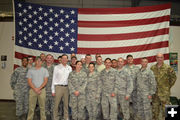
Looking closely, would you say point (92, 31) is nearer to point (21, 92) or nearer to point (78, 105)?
point (78, 105)

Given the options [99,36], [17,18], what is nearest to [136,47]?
[99,36]

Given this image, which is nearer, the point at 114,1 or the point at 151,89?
the point at 151,89

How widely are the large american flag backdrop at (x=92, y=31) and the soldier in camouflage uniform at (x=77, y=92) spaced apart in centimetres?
173

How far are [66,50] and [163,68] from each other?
3.06 metres

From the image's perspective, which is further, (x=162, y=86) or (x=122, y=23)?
(x=122, y=23)

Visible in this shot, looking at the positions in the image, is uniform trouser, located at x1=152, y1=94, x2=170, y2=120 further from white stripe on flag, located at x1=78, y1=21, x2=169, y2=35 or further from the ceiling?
the ceiling

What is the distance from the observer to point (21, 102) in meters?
4.26

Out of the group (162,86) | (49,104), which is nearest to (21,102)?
(49,104)

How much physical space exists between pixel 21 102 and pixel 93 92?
188 cm

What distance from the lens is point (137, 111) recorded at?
13.8ft

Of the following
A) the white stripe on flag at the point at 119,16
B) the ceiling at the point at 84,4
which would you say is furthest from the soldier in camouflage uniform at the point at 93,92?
the ceiling at the point at 84,4

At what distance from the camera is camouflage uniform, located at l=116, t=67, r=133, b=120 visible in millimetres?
3984

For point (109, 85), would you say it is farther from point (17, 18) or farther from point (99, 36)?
point (17, 18)

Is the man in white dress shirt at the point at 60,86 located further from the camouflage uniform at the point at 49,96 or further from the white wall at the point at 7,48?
the white wall at the point at 7,48
